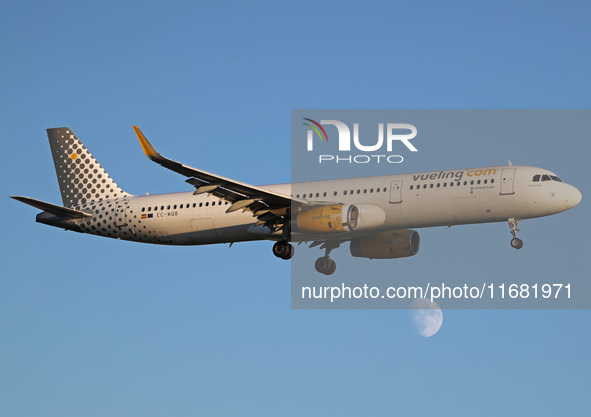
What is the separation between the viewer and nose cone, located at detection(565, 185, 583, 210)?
134ft

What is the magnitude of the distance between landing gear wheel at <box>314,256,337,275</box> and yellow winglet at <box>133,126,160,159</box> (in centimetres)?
1349

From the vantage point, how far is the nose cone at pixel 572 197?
41.0m

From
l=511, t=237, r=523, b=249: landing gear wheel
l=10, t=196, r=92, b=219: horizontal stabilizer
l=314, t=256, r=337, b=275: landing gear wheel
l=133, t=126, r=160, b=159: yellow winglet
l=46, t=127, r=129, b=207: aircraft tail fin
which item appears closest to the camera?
l=133, t=126, r=160, b=159: yellow winglet

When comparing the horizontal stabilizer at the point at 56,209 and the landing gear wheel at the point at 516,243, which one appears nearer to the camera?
the landing gear wheel at the point at 516,243

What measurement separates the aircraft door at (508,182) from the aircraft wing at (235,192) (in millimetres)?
8519

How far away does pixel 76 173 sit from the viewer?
52188 mm

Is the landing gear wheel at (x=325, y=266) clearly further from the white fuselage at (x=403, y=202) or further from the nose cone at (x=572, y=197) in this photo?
the nose cone at (x=572, y=197)

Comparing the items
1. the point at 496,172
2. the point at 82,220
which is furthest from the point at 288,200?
the point at 82,220

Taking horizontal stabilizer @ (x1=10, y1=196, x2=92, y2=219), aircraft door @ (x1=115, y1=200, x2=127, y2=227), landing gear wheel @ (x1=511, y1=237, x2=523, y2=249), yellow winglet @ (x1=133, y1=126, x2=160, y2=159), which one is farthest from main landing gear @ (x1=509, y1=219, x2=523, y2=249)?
horizontal stabilizer @ (x1=10, y1=196, x2=92, y2=219)

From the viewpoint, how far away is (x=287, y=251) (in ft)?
150

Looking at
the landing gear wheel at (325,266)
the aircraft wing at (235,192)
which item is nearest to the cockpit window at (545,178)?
the aircraft wing at (235,192)

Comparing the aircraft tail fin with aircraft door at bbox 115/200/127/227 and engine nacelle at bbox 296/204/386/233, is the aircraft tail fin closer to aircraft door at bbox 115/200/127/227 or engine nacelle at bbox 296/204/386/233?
aircraft door at bbox 115/200/127/227

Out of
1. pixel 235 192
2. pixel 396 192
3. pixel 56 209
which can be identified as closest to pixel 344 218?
pixel 396 192

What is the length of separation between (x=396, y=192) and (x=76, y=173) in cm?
1856
